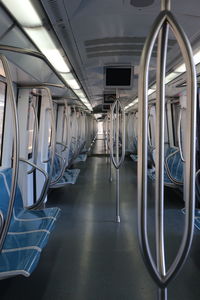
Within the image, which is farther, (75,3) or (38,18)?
(38,18)

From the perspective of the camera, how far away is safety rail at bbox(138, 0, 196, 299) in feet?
2.51

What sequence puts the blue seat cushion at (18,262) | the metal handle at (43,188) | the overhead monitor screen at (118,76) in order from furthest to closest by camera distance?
the overhead monitor screen at (118,76) → the metal handle at (43,188) → the blue seat cushion at (18,262)

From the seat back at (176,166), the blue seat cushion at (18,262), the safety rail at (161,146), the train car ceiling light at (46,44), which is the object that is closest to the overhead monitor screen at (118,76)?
the train car ceiling light at (46,44)

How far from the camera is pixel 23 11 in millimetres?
1697

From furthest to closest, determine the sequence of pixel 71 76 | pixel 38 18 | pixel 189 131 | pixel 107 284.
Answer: pixel 71 76, pixel 107 284, pixel 38 18, pixel 189 131

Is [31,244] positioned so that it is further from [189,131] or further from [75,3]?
[75,3]

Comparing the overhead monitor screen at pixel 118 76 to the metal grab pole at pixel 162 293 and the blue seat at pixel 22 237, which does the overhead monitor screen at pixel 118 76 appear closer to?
the blue seat at pixel 22 237

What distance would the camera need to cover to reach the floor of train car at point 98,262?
6.42ft

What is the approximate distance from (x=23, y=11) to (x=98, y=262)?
6.96ft

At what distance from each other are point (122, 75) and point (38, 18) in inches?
60.0

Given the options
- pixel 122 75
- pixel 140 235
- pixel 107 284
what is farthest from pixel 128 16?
pixel 107 284

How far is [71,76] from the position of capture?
379cm

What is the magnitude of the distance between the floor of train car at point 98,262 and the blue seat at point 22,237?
1.17ft

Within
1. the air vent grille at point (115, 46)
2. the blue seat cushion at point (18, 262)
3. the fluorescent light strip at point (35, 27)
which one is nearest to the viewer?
the blue seat cushion at point (18, 262)
